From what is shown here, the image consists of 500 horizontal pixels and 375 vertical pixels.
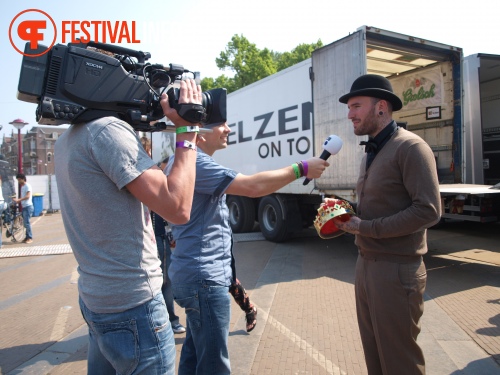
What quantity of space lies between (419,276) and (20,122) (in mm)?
17862

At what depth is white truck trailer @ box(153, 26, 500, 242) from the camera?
6352mm

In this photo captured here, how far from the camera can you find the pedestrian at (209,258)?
2066 millimetres

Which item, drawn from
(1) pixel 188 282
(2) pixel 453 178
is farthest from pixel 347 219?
(2) pixel 453 178

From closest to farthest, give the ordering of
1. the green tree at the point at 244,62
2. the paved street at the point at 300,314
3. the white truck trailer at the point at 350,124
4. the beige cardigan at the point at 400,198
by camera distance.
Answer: the beige cardigan at the point at 400,198, the paved street at the point at 300,314, the white truck trailer at the point at 350,124, the green tree at the point at 244,62

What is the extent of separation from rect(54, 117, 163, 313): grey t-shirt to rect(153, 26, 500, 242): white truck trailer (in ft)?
17.2

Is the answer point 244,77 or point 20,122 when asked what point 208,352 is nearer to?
point 20,122

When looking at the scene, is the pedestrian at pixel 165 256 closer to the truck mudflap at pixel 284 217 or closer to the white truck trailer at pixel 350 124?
the white truck trailer at pixel 350 124

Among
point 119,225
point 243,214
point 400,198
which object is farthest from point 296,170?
point 243,214

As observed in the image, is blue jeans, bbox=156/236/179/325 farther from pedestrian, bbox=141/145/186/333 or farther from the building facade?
the building facade

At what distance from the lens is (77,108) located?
4.42 feet

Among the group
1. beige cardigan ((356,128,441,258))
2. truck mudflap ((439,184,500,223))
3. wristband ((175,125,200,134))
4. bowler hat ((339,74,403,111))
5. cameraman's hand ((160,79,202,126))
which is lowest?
truck mudflap ((439,184,500,223))

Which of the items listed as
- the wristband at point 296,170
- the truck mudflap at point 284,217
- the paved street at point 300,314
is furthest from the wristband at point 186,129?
the truck mudflap at point 284,217

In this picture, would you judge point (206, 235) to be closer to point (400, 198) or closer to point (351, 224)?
point (351, 224)

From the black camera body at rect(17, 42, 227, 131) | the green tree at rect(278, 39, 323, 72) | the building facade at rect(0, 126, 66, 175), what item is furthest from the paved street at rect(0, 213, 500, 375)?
the building facade at rect(0, 126, 66, 175)
